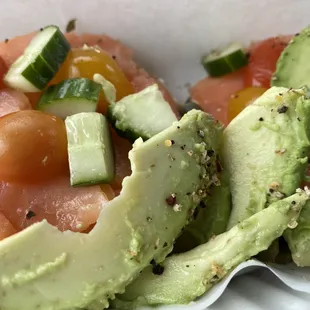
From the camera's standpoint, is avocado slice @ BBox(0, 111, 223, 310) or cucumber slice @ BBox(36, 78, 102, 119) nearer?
avocado slice @ BBox(0, 111, 223, 310)

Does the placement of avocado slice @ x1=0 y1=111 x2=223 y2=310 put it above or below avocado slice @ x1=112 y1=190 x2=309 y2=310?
above

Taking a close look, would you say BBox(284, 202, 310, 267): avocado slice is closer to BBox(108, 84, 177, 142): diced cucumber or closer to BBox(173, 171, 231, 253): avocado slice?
BBox(173, 171, 231, 253): avocado slice

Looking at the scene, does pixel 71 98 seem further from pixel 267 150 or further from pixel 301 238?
pixel 301 238

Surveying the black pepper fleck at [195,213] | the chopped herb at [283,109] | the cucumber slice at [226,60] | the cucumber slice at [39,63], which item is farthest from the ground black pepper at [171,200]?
the cucumber slice at [226,60]

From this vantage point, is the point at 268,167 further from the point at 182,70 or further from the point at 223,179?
the point at 182,70

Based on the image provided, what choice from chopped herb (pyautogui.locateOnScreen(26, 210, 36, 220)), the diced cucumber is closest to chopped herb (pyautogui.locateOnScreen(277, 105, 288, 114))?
the diced cucumber

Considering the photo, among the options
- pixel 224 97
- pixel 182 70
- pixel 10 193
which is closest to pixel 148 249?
pixel 10 193

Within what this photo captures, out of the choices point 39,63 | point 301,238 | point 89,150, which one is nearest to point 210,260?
point 301,238

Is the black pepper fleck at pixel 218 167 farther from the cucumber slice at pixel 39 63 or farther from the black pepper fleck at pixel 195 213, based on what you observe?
the cucumber slice at pixel 39 63
